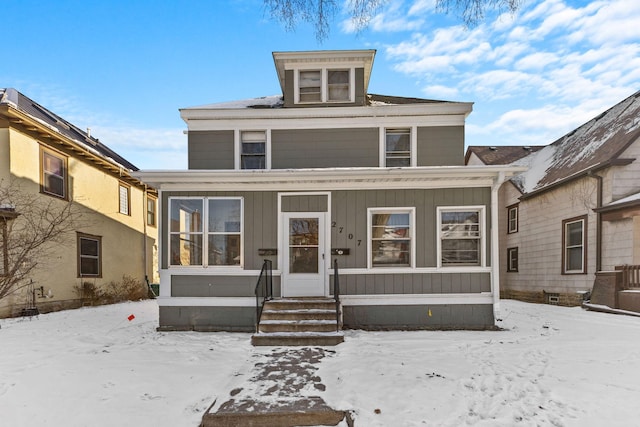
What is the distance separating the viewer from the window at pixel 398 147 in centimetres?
841

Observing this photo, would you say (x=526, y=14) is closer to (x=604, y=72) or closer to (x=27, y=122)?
(x=604, y=72)

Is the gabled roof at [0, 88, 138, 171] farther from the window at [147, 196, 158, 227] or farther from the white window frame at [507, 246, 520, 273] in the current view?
the white window frame at [507, 246, 520, 273]

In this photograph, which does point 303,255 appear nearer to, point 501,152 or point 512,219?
point 512,219

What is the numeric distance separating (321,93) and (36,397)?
8.06 m

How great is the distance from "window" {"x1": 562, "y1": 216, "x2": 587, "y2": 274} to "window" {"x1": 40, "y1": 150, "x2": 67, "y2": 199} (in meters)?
16.3

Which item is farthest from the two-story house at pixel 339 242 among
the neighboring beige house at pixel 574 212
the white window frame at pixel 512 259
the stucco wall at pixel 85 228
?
the white window frame at pixel 512 259

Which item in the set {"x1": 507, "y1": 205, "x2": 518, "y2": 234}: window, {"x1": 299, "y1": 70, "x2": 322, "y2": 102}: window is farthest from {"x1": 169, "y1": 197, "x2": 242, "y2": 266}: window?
{"x1": 507, "y1": 205, "x2": 518, "y2": 234}: window

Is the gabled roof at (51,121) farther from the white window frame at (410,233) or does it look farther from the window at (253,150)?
the white window frame at (410,233)

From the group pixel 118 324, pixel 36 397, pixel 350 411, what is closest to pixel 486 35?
pixel 350 411

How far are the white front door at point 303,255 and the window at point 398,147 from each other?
2571 millimetres

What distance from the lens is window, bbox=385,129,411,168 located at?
27.6 feet

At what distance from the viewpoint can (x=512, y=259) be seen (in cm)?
1367

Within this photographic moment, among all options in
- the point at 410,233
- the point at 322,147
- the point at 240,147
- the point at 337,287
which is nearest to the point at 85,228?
the point at 240,147

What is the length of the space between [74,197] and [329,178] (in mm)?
8933
